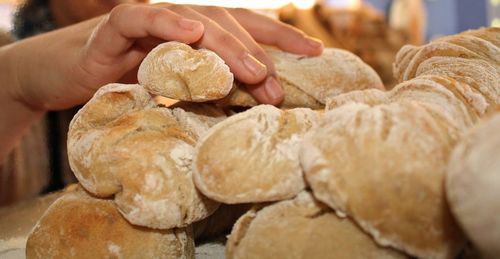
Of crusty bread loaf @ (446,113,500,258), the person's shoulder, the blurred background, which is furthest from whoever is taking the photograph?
the blurred background

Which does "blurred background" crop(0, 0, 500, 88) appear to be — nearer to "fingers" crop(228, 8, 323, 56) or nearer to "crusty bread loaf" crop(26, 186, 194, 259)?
"fingers" crop(228, 8, 323, 56)

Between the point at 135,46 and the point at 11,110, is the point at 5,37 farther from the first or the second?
the point at 135,46

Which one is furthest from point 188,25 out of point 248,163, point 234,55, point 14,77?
point 14,77

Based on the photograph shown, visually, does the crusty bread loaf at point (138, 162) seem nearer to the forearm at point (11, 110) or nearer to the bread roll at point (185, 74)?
the bread roll at point (185, 74)

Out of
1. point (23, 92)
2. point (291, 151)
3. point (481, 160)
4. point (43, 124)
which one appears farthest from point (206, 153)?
point (43, 124)

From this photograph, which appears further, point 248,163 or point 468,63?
point 468,63

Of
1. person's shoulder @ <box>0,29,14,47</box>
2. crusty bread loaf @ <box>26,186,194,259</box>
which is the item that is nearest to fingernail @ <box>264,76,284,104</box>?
crusty bread loaf @ <box>26,186,194,259</box>
